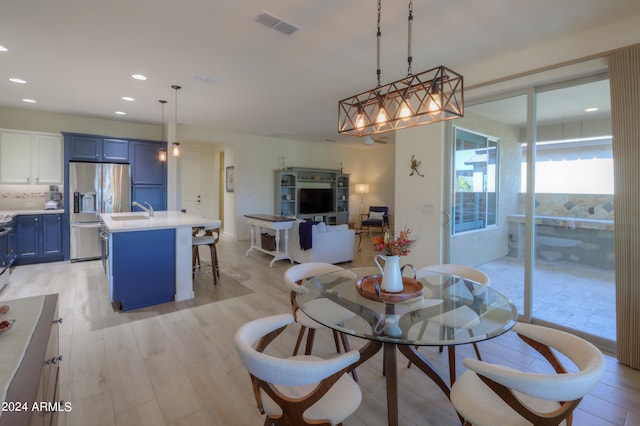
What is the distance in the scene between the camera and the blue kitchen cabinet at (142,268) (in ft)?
11.0

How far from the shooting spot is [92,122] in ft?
19.5

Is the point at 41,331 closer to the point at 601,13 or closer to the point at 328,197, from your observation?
the point at 601,13

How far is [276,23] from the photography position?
2582 millimetres

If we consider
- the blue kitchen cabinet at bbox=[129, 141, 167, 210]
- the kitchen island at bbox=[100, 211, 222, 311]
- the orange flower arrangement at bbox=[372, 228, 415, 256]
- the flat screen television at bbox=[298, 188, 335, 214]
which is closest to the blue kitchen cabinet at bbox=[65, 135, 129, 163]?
the blue kitchen cabinet at bbox=[129, 141, 167, 210]

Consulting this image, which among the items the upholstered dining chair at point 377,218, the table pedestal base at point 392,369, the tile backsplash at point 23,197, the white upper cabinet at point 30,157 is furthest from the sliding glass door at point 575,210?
the tile backsplash at point 23,197

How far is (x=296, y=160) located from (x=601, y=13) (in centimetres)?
694

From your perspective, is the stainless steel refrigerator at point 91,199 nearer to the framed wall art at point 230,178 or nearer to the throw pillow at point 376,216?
the framed wall art at point 230,178

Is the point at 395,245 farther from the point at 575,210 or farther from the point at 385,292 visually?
the point at 575,210

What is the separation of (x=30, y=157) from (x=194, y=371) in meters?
5.44

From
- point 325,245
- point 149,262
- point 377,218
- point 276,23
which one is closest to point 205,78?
point 276,23

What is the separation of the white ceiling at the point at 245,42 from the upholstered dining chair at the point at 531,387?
2.32 meters

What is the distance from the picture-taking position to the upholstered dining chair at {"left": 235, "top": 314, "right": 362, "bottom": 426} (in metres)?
1.16

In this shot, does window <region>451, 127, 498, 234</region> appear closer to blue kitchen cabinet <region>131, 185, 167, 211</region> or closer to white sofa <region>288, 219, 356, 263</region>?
white sofa <region>288, 219, 356, 263</region>

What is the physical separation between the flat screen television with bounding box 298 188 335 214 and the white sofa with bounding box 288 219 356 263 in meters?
3.09
